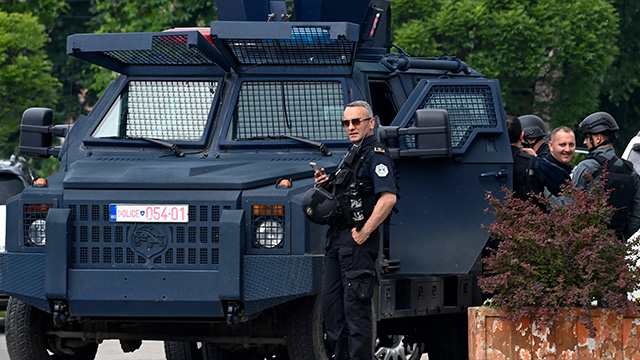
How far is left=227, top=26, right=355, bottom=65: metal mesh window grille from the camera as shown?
990 centimetres

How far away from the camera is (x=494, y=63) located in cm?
2758

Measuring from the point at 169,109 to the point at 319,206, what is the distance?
80.8 inches

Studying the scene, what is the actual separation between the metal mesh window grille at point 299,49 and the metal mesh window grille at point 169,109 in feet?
1.27

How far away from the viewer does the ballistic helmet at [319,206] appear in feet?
28.7

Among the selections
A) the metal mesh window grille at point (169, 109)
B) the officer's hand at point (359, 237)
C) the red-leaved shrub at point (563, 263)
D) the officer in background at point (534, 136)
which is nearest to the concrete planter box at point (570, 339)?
the red-leaved shrub at point (563, 263)

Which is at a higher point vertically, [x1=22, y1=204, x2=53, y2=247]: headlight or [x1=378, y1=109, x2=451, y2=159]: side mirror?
[x1=378, y1=109, x2=451, y2=159]: side mirror

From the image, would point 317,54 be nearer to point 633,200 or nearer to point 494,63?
point 633,200

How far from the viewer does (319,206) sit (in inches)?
344

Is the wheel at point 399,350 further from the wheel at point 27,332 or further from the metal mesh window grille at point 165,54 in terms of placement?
the metal mesh window grille at point 165,54

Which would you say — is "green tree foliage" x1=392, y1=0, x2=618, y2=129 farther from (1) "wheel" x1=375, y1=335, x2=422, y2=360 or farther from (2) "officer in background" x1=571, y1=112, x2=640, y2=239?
(2) "officer in background" x1=571, y1=112, x2=640, y2=239

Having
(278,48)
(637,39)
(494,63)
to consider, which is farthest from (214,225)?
(637,39)

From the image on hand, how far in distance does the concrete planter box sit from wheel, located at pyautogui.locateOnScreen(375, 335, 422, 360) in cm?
208

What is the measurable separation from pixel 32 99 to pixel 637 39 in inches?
527

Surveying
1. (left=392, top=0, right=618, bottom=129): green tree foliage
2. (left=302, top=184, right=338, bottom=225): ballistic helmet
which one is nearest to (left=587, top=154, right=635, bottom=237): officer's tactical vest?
(left=302, top=184, right=338, bottom=225): ballistic helmet
